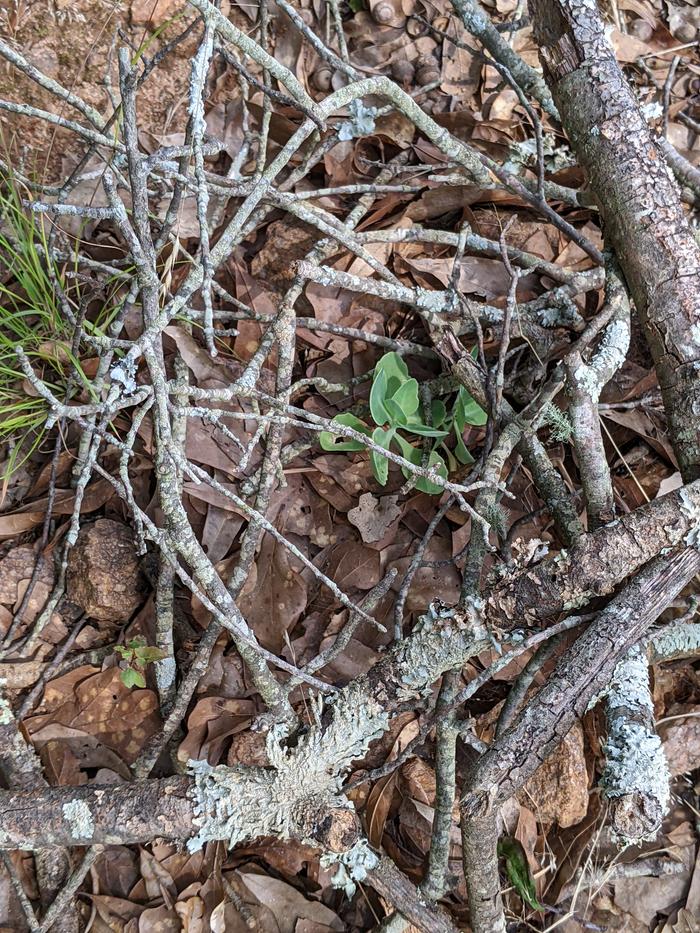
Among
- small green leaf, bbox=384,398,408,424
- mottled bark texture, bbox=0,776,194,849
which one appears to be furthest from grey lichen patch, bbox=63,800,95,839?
small green leaf, bbox=384,398,408,424

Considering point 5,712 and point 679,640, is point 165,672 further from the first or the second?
point 679,640

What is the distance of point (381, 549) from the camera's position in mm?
1692

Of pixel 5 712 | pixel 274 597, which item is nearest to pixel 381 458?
pixel 274 597

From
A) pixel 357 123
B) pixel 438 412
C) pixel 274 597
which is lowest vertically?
pixel 274 597

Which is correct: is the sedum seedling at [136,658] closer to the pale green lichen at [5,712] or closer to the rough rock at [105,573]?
the rough rock at [105,573]

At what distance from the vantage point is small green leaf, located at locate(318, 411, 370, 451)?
5.20ft

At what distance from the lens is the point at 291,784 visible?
1.33m

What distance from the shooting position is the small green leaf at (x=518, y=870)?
1.67 m

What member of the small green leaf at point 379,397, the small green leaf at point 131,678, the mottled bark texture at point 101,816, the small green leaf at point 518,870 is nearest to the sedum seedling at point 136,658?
the small green leaf at point 131,678

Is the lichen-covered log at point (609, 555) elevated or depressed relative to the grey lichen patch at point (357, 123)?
depressed

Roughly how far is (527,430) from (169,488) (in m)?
0.77

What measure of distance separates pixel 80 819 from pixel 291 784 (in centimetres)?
44

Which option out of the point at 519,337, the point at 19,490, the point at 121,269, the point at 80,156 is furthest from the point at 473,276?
the point at 19,490

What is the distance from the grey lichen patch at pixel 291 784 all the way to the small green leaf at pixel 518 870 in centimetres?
62
